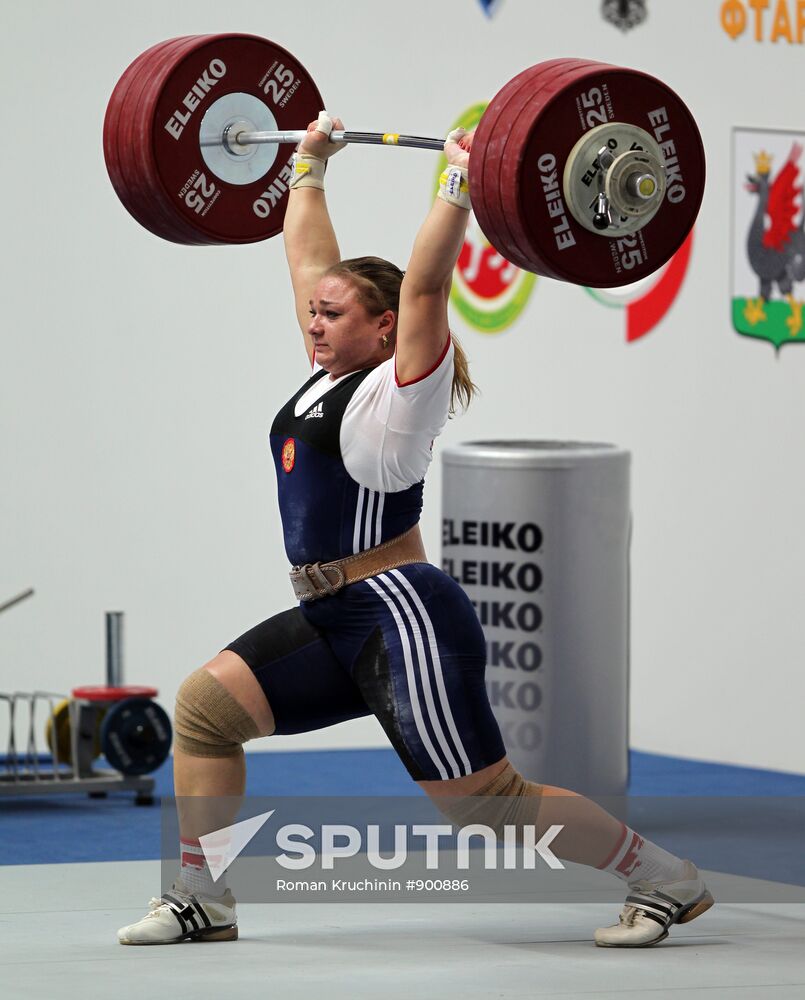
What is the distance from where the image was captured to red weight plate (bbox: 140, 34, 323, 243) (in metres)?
3.57

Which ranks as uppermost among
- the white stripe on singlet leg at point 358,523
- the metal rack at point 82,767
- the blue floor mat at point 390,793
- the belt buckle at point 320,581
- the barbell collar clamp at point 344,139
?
the barbell collar clamp at point 344,139

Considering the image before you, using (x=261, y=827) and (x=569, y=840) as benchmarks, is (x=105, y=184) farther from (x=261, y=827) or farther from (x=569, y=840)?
(x=569, y=840)

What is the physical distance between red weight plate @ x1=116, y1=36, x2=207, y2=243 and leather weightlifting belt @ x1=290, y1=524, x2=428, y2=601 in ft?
3.00

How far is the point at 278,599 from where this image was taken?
6.15 meters

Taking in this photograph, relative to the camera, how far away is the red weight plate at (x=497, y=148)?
291 centimetres

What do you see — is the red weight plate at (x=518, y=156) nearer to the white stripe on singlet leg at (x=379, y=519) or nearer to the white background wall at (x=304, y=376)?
the white stripe on singlet leg at (x=379, y=519)

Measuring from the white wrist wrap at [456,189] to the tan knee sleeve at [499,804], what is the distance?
0.95m

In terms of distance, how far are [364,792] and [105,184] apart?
83.3 inches

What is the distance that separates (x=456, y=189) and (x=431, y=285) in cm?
17

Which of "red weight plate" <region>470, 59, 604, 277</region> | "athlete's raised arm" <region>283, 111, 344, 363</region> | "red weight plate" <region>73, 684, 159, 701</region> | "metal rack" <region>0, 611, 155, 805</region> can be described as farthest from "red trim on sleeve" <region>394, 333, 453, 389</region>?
"red weight plate" <region>73, 684, 159, 701</region>

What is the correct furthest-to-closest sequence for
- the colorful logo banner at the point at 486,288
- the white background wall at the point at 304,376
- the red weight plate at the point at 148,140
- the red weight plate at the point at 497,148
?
the colorful logo banner at the point at 486,288, the white background wall at the point at 304,376, the red weight plate at the point at 148,140, the red weight plate at the point at 497,148

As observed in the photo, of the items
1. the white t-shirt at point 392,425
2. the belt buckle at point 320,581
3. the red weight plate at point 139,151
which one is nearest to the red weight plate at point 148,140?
the red weight plate at point 139,151

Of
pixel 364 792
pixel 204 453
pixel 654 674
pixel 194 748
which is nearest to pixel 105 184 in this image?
pixel 204 453

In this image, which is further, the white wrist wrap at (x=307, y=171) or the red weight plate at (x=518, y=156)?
the white wrist wrap at (x=307, y=171)
